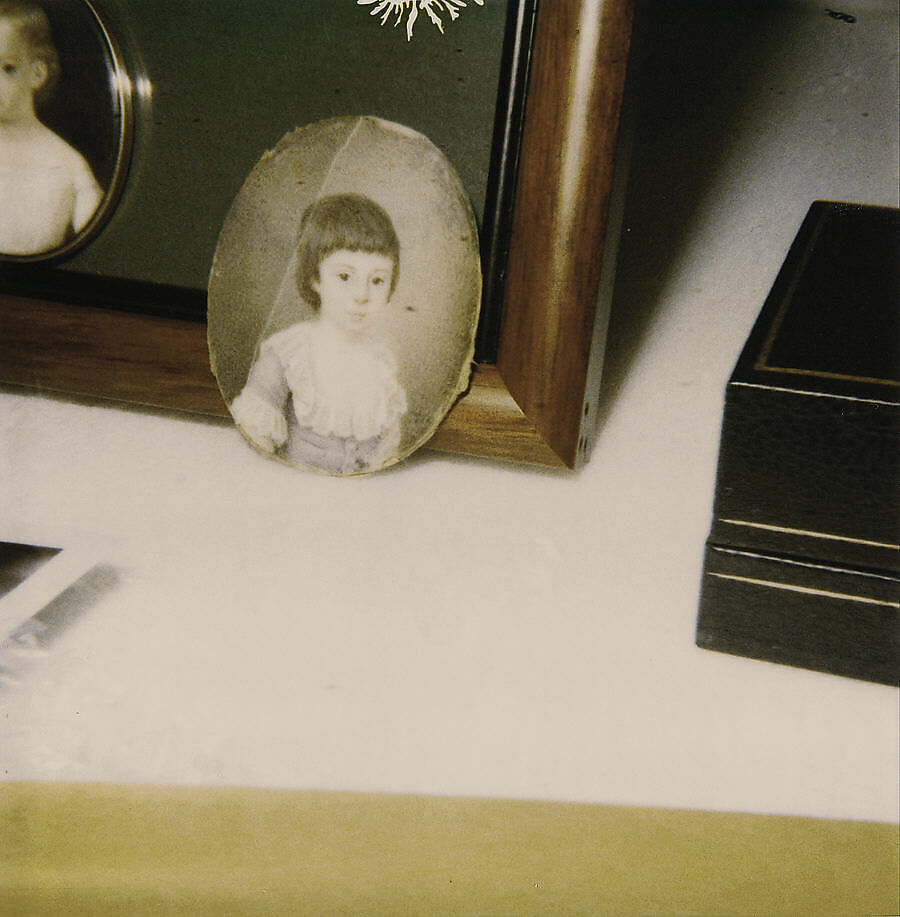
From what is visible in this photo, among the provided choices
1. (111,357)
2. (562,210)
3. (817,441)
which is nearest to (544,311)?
(562,210)

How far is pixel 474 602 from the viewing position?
47cm

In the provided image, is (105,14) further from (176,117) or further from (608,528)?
(608,528)

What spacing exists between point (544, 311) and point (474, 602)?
154mm

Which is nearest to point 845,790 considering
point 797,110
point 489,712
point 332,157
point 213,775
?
point 489,712

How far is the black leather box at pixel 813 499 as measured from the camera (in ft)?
1.31

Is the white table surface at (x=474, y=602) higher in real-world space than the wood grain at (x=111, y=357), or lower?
lower

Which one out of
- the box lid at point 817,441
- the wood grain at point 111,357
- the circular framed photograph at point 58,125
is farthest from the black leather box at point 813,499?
the circular framed photograph at point 58,125

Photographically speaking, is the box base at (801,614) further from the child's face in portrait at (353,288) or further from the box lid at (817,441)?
the child's face in portrait at (353,288)

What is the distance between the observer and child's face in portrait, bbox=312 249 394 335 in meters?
0.50

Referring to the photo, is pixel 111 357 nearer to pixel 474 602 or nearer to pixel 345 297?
pixel 345 297

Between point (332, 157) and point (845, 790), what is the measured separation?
0.39 metres

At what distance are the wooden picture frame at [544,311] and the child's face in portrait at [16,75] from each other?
11cm

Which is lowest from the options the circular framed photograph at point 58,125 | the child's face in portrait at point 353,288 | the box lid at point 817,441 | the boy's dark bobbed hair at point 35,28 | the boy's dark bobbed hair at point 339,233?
the box lid at point 817,441

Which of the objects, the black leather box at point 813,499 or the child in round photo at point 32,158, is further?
the child in round photo at point 32,158
